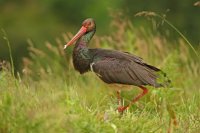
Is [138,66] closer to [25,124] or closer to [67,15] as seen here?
[25,124]

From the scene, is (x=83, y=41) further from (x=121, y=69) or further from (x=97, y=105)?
(x=97, y=105)

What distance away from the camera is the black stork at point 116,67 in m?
9.26

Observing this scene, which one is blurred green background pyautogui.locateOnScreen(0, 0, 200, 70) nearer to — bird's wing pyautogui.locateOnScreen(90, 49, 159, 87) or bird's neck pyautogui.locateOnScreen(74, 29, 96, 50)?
bird's neck pyautogui.locateOnScreen(74, 29, 96, 50)

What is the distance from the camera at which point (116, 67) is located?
376 inches

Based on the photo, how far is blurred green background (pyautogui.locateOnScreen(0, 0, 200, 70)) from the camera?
86.2ft

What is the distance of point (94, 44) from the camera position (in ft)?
40.5

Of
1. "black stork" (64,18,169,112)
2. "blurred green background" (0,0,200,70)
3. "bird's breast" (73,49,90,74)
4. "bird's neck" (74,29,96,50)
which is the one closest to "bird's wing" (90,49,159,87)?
"black stork" (64,18,169,112)

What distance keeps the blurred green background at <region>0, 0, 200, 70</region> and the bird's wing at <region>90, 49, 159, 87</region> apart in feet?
46.3

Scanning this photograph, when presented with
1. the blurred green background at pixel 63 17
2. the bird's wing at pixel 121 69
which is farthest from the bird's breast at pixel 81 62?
the blurred green background at pixel 63 17

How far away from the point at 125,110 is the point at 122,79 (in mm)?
710

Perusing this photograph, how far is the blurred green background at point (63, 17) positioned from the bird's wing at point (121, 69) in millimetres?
14108

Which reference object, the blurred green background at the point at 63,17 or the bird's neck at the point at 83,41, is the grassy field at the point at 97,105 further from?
the blurred green background at the point at 63,17

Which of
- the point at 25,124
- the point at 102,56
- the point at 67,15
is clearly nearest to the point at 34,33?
the point at 67,15

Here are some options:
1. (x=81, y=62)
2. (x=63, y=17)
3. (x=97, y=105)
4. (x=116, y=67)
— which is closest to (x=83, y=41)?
(x=81, y=62)
